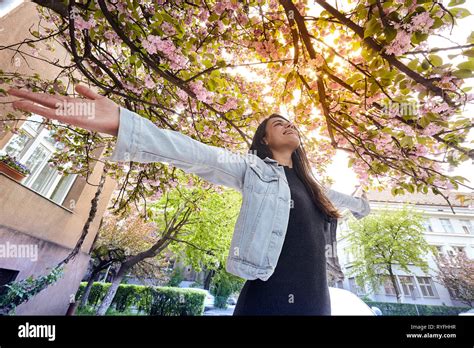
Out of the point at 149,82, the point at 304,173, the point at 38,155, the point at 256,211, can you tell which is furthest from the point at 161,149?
the point at 38,155

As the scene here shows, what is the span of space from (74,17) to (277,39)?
288cm

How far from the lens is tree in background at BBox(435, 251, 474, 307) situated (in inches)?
936

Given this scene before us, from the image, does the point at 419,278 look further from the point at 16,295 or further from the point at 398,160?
the point at 16,295

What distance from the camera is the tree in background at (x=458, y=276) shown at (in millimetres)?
23773

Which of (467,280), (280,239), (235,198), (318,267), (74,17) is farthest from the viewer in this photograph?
(467,280)

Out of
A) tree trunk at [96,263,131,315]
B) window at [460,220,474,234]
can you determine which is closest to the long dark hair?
tree trunk at [96,263,131,315]

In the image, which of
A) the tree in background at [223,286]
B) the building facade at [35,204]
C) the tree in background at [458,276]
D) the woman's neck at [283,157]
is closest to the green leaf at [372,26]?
the woman's neck at [283,157]

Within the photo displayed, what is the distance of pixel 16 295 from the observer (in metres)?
6.06

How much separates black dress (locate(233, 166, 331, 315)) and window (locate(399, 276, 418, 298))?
31980 mm

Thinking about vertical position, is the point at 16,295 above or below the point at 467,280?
below

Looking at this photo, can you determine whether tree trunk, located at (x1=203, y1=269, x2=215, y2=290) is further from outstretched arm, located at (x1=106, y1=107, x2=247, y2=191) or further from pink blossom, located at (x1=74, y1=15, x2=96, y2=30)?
outstretched arm, located at (x1=106, y1=107, x2=247, y2=191)

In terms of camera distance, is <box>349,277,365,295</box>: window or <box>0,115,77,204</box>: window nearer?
<box>0,115,77,204</box>: window

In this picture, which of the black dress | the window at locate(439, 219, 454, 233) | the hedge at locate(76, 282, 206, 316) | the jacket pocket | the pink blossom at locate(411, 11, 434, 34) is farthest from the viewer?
the window at locate(439, 219, 454, 233)

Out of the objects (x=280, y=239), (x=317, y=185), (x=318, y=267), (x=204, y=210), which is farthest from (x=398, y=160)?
(x=204, y=210)
